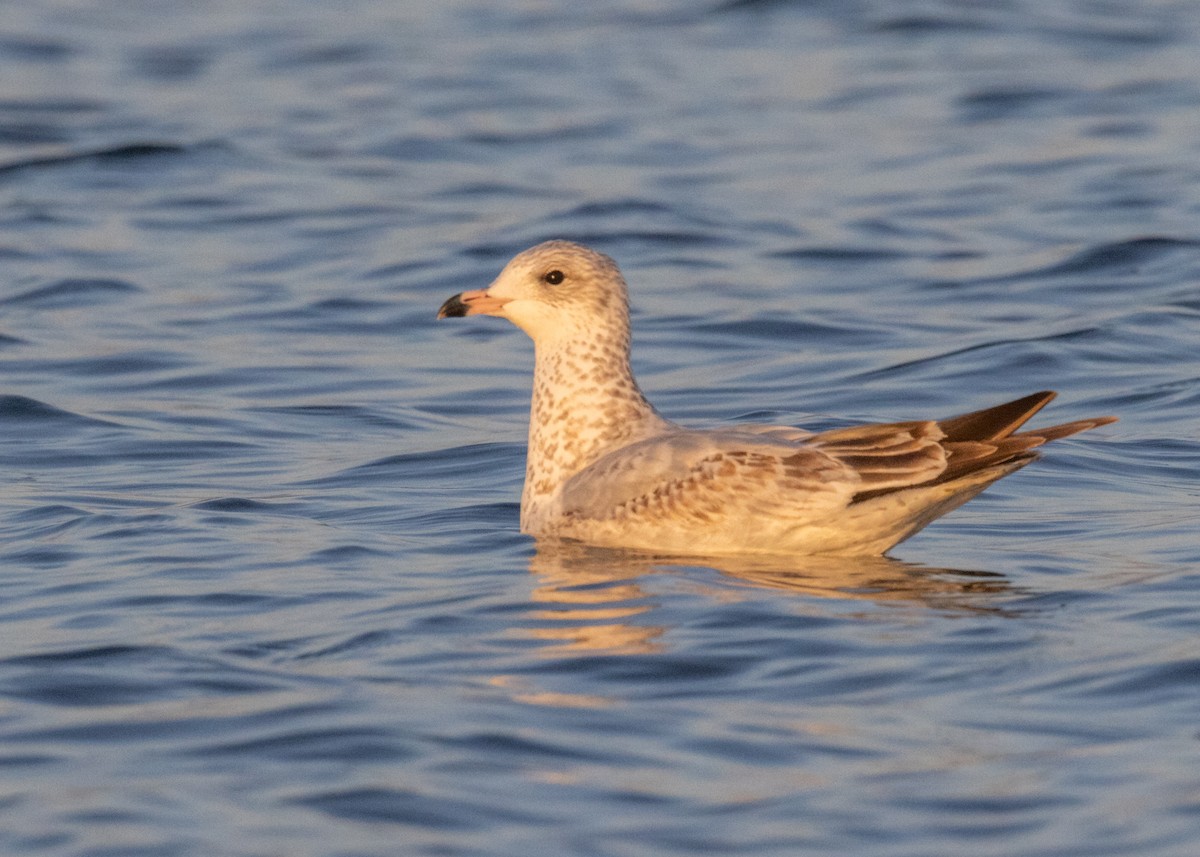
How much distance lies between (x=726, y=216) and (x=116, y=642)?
10946mm

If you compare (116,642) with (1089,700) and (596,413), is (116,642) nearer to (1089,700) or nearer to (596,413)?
(596,413)

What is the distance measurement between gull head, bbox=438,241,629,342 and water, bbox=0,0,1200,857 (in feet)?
3.17

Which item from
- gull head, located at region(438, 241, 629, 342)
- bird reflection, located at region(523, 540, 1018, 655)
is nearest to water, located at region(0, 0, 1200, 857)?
bird reflection, located at region(523, 540, 1018, 655)

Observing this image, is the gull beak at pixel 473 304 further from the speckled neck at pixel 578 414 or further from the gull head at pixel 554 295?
the speckled neck at pixel 578 414

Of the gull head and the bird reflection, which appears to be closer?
the bird reflection

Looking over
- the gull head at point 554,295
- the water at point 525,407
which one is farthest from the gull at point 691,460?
the water at point 525,407

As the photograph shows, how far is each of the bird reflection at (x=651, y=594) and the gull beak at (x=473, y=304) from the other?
107cm

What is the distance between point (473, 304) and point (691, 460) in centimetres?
137

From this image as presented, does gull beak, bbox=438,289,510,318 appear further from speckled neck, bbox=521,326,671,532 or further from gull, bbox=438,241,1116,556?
speckled neck, bbox=521,326,671,532

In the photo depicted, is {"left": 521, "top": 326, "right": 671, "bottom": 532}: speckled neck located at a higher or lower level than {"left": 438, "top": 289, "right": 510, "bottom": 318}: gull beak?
lower

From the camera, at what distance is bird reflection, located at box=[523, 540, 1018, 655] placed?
7.59 meters

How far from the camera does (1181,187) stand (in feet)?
61.6

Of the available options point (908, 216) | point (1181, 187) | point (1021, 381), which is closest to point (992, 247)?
Result: point (908, 216)

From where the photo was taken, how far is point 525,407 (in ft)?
41.9
